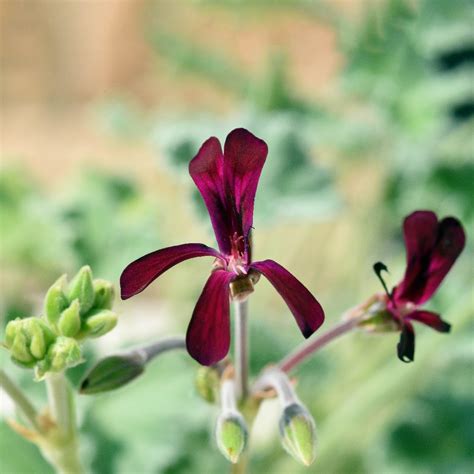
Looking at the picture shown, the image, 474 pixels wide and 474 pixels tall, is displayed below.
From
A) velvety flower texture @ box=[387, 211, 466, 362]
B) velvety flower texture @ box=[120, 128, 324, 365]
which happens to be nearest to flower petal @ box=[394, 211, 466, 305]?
velvety flower texture @ box=[387, 211, 466, 362]

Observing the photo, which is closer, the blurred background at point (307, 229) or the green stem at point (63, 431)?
the green stem at point (63, 431)

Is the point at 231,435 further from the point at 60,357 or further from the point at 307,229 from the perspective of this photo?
the point at 307,229

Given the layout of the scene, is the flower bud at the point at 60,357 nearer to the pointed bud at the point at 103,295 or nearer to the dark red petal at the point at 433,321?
the pointed bud at the point at 103,295

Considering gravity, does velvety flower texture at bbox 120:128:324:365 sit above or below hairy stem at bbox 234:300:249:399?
above

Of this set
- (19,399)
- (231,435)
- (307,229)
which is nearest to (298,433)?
(231,435)

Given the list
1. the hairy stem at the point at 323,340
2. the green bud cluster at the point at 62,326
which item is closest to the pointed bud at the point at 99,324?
the green bud cluster at the point at 62,326

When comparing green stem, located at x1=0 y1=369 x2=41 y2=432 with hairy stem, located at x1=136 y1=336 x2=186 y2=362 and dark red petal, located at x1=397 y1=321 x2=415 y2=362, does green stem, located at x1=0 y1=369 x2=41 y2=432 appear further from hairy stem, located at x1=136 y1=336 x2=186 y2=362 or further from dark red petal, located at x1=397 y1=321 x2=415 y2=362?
dark red petal, located at x1=397 y1=321 x2=415 y2=362

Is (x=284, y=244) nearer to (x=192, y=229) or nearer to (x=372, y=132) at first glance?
(x=192, y=229)
